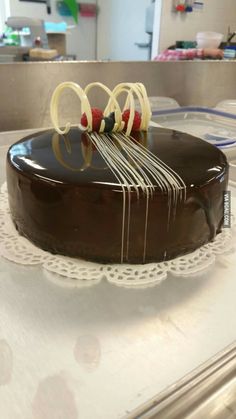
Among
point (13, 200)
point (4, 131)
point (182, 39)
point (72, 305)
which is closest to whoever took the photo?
point (72, 305)

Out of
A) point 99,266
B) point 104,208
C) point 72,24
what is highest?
point 72,24

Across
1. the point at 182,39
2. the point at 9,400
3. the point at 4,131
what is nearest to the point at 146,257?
the point at 9,400

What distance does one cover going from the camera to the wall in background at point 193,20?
8.64 ft

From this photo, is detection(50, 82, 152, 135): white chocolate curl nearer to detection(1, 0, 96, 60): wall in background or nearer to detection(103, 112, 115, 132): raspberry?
detection(103, 112, 115, 132): raspberry

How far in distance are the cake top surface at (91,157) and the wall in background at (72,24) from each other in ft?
12.9

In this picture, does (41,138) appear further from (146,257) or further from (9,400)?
(9,400)

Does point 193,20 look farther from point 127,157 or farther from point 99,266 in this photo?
point 99,266

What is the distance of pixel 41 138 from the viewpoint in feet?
2.57

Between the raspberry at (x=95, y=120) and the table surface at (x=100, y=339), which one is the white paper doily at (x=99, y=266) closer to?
the table surface at (x=100, y=339)

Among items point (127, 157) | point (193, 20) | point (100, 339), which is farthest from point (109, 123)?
point (193, 20)

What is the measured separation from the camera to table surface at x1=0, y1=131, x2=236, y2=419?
0.39m

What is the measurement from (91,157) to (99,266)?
7.6 inches

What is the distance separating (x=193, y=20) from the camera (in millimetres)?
2738

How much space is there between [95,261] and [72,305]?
11 centimetres
